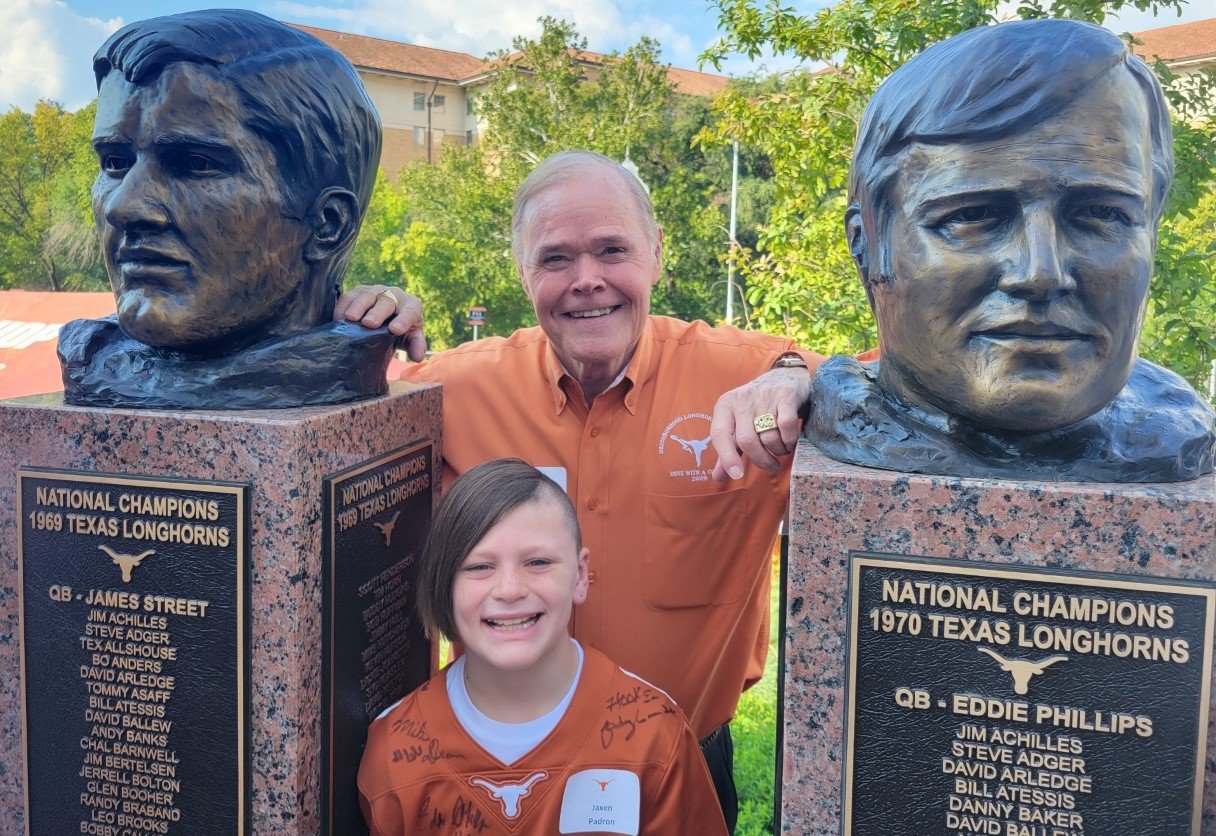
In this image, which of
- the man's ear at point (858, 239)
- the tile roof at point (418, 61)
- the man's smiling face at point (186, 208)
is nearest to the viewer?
the man's ear at point (858, 239)

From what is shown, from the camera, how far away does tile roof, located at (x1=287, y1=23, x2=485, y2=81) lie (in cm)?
4250

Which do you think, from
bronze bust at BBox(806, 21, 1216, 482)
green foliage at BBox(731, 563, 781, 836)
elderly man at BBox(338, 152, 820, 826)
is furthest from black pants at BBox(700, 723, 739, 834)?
bronze bust at BBox(806, 21, 1216, 482)

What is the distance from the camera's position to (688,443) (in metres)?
3.06

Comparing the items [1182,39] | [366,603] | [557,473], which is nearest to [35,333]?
[557,473]

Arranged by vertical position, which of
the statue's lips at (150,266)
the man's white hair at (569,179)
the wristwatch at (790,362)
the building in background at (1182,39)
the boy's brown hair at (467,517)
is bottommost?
the boy's brown hair at (467,517)

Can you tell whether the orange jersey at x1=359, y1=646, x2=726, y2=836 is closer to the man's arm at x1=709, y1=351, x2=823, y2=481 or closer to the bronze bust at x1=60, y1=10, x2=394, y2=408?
the man's arm at x1=709, y1=351, x2=823, y2=481

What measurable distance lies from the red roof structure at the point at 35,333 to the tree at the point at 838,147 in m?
6.06

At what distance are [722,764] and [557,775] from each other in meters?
1.08

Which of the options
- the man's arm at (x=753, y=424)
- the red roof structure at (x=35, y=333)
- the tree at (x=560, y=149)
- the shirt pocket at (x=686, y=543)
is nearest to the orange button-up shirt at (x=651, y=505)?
the shirt pocket at (x=686, y=543)

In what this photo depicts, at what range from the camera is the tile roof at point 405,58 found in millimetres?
42500

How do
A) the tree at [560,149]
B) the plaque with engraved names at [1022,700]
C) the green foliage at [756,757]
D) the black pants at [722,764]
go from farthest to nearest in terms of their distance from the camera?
the tree at [560,149] → the green foliage at [756,757] → the black pants at [722,764] → the plaque with engraved names at [1022,700]

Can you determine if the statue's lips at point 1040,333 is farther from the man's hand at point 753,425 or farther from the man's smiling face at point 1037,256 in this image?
the man's hand at point 753,425

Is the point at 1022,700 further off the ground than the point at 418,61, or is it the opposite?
the point at 418,61

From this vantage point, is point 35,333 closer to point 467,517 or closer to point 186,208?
point 186,208
